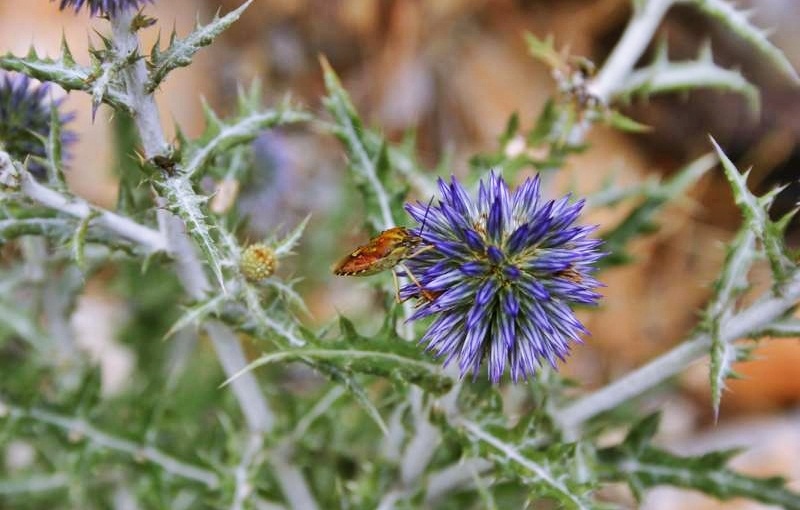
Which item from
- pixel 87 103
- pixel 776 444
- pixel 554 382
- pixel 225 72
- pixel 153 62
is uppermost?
pixel 225 72

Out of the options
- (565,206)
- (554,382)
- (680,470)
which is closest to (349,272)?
(565,206)

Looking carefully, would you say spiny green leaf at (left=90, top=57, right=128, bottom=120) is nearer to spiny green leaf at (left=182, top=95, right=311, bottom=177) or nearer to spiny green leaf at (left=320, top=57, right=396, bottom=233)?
spiny green leaf at (left=182, top=95, right=311, bottom=177)

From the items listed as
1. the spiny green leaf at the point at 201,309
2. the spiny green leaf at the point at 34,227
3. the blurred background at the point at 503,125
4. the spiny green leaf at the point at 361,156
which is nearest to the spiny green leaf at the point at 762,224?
the spiny green leaf at the point at 361,156

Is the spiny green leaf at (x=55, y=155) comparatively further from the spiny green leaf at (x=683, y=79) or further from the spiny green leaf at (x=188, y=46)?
the spiny green leaf at (x=683, y=79)

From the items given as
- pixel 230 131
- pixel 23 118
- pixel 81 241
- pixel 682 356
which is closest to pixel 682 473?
pixel 682 356

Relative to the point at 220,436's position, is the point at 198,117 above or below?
above

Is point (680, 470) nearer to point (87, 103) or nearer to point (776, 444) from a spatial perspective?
point (776, 444)
